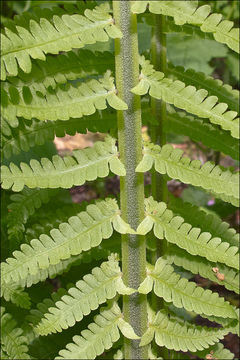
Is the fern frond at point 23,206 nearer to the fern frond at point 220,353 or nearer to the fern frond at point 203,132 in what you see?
the fern frond at point 203,132

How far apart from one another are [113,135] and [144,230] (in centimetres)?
20

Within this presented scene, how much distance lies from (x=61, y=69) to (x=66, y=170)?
27 centimetres

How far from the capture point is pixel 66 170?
40.4 inches

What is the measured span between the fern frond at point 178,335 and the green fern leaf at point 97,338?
7cm

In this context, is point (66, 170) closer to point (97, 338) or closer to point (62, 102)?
point (62, 102)

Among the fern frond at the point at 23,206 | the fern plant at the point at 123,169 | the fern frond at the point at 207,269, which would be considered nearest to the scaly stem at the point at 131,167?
the fern plant at the point at 123,169

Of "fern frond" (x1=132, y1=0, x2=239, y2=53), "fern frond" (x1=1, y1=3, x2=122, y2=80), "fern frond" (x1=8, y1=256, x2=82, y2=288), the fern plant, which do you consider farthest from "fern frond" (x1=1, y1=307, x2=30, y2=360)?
"fern frond" (x1=132, y1=0, x2=239, y2=53)

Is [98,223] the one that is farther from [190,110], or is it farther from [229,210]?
[229,210]

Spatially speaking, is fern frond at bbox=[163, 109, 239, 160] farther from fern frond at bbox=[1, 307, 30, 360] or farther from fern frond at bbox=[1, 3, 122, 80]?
fern frond at bbox=[1, 307, 30, 360]

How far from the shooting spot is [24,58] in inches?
36.4

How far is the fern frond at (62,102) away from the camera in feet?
3.16

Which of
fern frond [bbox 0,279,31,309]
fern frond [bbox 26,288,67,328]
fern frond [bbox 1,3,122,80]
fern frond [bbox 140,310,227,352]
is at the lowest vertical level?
fern frond [bbox 26,288,67,328]

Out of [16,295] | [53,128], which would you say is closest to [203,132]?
[53,128]

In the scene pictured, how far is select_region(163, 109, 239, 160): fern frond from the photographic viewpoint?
1.31 metres
